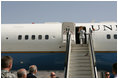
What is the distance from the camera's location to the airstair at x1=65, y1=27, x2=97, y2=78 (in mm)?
10691

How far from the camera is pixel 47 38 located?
15273 millimetres

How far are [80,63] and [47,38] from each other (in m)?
4.66

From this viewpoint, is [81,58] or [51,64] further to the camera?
[51,64]

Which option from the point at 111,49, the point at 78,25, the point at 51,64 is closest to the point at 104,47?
the point at 111,49

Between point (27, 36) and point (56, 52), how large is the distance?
118 inches

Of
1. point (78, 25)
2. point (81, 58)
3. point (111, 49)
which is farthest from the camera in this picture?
point (78, 25)

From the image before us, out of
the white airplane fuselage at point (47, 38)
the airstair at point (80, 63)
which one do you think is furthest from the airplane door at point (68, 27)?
the airstair at point (80, 63)

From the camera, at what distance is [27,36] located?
1549cm

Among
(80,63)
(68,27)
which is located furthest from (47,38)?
(80,63)

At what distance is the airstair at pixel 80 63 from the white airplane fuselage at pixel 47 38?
178cm

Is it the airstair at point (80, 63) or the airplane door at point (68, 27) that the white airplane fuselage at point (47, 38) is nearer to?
the airplane door at point (68, 27)

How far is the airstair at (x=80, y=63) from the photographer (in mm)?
10691

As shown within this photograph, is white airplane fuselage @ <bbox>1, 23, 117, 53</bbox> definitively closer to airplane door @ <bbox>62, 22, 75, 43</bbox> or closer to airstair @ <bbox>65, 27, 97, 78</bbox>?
airplane door @ <bbox>62, 22, 75, 43</bbox>

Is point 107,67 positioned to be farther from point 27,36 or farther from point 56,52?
point 27,36
